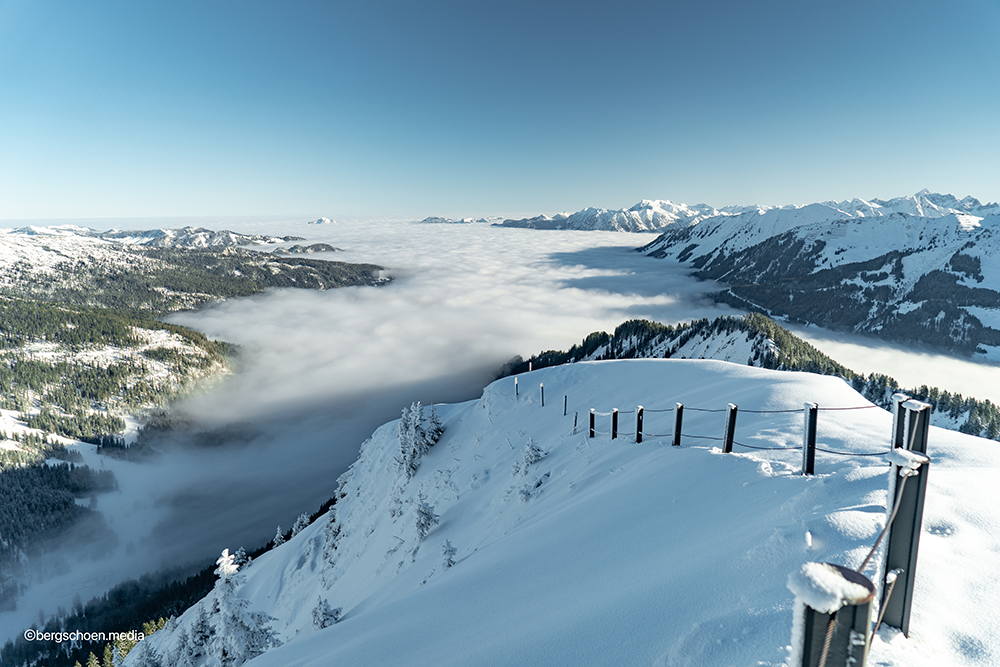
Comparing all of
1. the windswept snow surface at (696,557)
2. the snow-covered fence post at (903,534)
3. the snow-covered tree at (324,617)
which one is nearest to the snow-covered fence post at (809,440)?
the windswept snow surface at (696,557)

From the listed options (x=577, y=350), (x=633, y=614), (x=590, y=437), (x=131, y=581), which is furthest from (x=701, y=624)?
(x=131, y=581)

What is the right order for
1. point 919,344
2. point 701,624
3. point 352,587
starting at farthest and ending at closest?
point 919,344, point 352,587, point 701,624

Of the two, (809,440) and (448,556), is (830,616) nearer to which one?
(809,440)

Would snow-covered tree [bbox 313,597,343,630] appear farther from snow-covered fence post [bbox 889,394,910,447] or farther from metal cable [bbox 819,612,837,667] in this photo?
metal cable [bbox 819,612,837,667]

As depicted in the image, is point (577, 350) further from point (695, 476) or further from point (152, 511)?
point (152, 511)

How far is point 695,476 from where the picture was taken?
387 inches

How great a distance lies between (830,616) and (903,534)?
9.20ft

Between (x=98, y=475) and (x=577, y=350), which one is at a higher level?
(x=577, y=350)

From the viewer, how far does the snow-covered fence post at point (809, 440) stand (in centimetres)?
787

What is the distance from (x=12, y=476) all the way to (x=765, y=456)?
228196mm

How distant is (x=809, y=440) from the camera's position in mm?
8039

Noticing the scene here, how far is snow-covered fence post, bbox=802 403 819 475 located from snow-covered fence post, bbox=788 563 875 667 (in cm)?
688

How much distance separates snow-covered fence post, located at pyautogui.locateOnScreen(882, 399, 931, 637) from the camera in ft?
12.2

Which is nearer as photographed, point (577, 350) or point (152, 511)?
point (577, 350)
